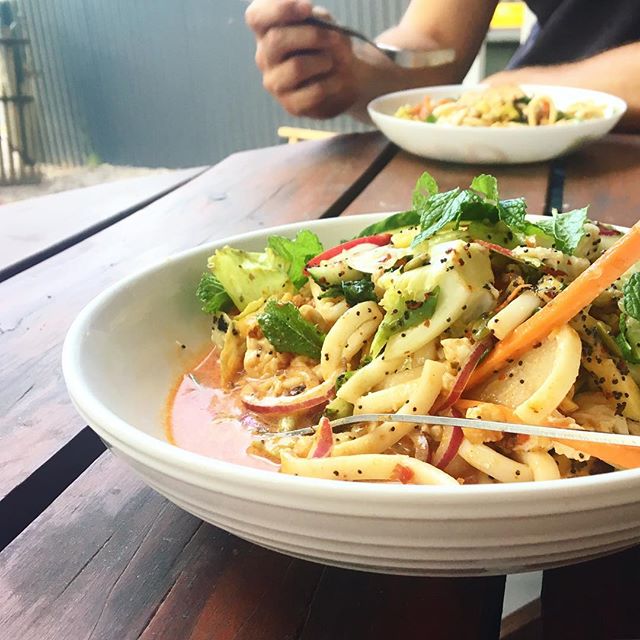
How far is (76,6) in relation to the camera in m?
5.26

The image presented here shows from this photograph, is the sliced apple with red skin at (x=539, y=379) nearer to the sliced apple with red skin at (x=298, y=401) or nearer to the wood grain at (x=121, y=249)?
the sliced apple with red skin at (x=298, y=401)

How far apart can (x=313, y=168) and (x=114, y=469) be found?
1.41 meters

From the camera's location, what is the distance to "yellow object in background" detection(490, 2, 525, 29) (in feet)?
18.0

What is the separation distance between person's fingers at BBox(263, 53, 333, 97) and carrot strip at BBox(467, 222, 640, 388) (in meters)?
1.90

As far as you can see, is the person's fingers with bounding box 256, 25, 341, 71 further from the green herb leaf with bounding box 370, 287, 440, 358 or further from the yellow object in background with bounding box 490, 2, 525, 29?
the yellow object in background with bounding box 490, 2, 525, 29

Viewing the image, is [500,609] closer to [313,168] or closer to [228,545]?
[228,545]

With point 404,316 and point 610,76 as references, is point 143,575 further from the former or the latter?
point 610,76

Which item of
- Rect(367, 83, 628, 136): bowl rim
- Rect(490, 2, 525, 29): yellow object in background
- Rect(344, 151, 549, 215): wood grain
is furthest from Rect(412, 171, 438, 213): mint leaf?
Rect(490, 2, 525, 29): yellow object in background

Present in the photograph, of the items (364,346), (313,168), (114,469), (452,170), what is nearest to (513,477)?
(364,346)

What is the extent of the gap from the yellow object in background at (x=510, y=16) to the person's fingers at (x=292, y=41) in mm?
3522

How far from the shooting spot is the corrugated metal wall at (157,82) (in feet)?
17.5

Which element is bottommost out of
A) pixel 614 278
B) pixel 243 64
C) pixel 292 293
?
pixel 243 64

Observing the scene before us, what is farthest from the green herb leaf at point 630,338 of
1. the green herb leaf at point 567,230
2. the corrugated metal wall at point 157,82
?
the corrugated metal wall at point 157,82

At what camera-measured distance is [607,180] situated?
5.88 feet
